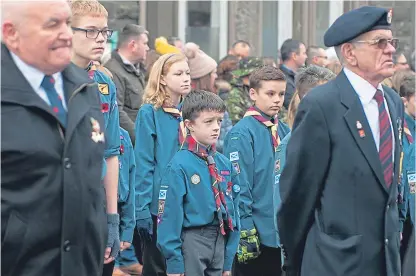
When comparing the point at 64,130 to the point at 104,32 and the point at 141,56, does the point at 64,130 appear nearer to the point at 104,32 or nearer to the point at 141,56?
the point at 104,32

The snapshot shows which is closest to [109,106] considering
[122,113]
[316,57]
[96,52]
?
[96,52]

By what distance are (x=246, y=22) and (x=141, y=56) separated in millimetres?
7588

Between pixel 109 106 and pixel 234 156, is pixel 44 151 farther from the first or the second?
pixel 234 156

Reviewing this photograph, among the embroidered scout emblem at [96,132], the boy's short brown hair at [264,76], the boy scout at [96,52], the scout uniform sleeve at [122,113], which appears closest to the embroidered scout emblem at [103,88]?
the boy scout at [96,52]

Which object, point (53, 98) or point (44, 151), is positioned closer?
point (44, 151)

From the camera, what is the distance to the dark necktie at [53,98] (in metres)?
5.11

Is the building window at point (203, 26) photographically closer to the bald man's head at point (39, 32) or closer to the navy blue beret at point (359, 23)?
the navy blue beret at point (359, 23)

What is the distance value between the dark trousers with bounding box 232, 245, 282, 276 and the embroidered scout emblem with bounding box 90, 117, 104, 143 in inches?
150

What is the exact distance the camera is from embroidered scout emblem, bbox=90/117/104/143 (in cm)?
524

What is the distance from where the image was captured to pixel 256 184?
348 inches

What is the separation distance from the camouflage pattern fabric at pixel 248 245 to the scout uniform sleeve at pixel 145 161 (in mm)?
720

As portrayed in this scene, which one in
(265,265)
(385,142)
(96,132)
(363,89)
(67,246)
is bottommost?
(265,265)

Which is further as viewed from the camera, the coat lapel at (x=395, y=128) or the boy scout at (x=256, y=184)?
the boy scout at (x=256, y=184)

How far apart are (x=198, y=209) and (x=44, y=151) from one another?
9.89ft
